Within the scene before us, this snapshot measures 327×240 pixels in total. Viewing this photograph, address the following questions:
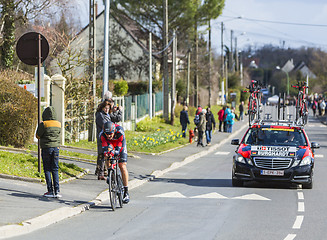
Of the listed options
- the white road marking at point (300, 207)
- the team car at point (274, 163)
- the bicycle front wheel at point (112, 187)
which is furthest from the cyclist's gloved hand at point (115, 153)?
the team car at point (274, 163)

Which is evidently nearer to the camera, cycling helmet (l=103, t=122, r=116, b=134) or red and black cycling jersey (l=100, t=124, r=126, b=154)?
cycling helmet (l=103, t=122, r=116, b=134)

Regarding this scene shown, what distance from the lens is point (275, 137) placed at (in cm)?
1622

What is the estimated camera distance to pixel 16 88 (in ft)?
61.0

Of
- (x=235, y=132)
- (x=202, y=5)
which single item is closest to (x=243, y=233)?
(x=235, y=132)

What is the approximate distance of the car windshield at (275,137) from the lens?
15.9 meters

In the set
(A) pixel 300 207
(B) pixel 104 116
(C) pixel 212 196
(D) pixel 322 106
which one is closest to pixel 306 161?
(C) pixel 212 196

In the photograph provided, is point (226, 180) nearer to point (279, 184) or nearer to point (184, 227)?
point (279, 184)

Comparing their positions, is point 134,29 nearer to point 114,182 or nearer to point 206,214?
point 114,182

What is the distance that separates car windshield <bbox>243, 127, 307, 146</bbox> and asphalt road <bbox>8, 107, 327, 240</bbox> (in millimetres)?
1019

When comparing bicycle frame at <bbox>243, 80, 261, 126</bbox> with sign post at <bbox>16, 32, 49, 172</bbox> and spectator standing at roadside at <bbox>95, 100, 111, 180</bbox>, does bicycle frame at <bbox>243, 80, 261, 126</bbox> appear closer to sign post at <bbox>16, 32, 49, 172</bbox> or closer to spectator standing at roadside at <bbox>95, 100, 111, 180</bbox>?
spectator standing at roadside at <bbox>95, 100, 111, 180</bbox>

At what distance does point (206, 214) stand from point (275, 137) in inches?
215

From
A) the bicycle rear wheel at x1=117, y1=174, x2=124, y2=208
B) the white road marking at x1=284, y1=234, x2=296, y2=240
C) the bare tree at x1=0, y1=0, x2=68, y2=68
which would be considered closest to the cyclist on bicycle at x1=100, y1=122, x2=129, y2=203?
the bicycle rear wheel at x1=117, y1=174, x2=124, y2=208

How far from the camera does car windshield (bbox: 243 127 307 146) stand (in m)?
15.9

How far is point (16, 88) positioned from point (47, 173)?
6858mm
